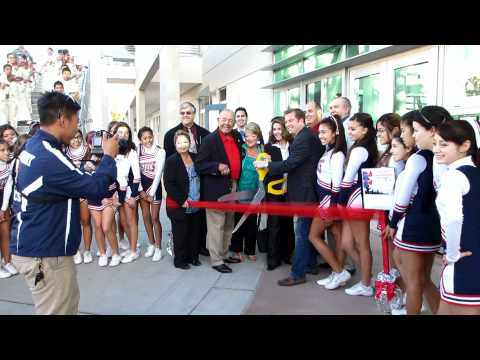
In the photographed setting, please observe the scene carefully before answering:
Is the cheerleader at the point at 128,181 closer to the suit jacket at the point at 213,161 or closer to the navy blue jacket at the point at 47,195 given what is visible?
the suit jacket at the point at 213,161

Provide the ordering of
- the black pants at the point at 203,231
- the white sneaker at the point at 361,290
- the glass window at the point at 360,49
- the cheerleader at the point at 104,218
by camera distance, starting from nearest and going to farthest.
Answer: the white sneaker at the point at 361,290 < the cheerleader at the point at 104,218 < the black pants at the point at 203,231 < the glass window at the point at 360,49

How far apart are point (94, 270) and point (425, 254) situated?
11.8 feet

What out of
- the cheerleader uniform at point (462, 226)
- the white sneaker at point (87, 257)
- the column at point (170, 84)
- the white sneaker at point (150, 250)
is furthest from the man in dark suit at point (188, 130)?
the column at point (170, 84)

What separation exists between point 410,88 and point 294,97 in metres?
4.29

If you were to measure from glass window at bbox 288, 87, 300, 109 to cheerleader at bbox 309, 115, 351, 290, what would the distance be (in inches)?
241

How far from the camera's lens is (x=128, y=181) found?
Answer: 16.3 ft

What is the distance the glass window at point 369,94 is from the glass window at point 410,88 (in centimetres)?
52

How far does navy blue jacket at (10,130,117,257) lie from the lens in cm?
→ 228

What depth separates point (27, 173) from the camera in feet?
7.50

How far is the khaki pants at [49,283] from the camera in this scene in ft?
7.75

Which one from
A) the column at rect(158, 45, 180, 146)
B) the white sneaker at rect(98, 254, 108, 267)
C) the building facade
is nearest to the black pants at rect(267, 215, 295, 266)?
the white sneaker at rect(98, 254, 108, 267)

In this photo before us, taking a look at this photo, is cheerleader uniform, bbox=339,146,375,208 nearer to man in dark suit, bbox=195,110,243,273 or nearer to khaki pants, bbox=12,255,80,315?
man in dark suit, bbox=195,110,243,273

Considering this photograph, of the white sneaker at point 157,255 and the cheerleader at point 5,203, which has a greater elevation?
the cheerleader at point 5,203

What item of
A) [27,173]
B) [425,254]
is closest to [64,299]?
[27,173]
